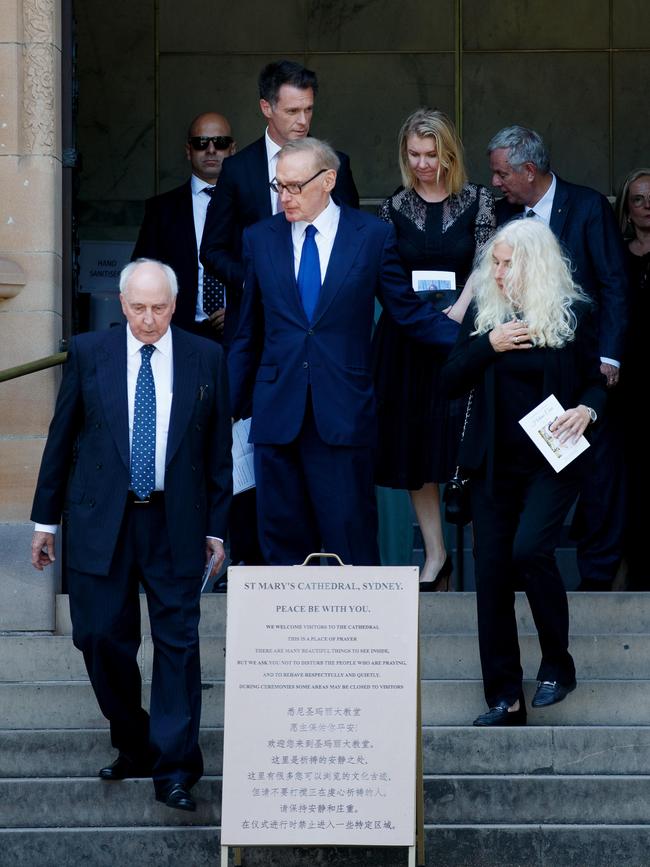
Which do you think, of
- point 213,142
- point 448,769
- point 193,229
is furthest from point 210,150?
point 448,769

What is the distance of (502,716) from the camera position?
284 inches

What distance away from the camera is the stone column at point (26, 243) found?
330 inches

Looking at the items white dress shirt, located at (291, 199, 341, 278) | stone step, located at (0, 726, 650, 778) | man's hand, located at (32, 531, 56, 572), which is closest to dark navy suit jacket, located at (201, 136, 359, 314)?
white dress shirt, located at (291, 199, 341, 278)

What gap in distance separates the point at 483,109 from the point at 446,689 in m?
5.20

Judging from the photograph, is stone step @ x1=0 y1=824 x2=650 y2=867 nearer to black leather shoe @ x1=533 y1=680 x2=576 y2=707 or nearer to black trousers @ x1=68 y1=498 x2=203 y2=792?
black trousers @ x1=68 y1=498 x2=203 y2=792

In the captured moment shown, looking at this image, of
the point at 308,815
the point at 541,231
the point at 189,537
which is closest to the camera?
the point at 308,815

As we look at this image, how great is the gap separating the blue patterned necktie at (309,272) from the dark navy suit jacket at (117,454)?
63 cm

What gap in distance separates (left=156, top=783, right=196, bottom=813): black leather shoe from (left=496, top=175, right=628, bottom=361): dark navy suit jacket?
2.79 meters

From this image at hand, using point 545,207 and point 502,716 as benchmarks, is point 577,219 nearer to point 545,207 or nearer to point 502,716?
point 545,207

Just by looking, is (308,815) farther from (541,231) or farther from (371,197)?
(371,197)

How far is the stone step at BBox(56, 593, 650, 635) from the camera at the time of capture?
8.07m

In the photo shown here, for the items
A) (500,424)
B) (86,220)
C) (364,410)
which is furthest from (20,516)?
(86,220)

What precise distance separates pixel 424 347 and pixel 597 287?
802 millimetres

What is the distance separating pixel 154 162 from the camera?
38.7 ft
